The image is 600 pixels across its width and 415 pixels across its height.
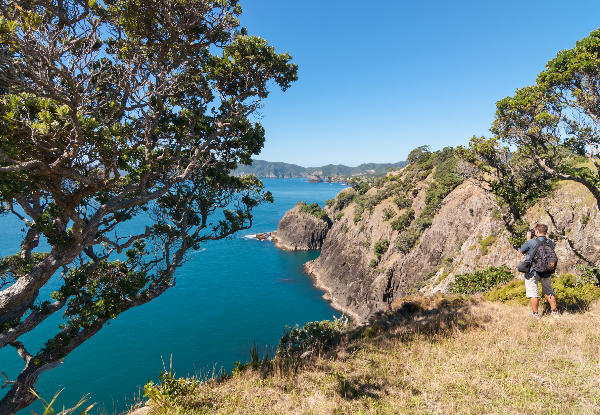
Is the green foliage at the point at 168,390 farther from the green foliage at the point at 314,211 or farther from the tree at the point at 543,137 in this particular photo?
the green foliage at the point at 314,211

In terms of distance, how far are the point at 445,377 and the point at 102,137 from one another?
10.0m

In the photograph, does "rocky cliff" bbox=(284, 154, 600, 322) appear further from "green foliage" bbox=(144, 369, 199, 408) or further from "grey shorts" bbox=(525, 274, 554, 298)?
"green foliage" bbox=(144, 369, 199, 408)

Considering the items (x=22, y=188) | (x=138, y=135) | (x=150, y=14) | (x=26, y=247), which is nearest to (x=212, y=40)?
(x=150, y=14)

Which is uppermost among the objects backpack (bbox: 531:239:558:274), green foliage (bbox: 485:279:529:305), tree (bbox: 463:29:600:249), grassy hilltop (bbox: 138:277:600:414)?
tree (bbox: 463:29:600:249)

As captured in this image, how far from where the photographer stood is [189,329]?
43.0 m

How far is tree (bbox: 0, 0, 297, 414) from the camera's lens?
6.81m

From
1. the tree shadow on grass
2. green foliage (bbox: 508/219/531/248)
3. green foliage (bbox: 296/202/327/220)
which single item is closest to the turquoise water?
the tree shadow on grass

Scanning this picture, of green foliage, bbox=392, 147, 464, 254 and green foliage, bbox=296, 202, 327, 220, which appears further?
green foliage, bbox=296, 202, 327, 220

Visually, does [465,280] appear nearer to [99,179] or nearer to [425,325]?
[425,325]

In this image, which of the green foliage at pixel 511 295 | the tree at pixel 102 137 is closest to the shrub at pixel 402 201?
the green foliage at pixel 511 295

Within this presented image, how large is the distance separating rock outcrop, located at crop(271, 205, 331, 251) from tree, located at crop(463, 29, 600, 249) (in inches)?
3041

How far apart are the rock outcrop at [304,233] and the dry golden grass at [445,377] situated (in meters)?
79.7

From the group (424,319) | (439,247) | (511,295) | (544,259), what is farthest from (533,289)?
(439,247)

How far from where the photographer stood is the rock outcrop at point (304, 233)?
3501 inches
